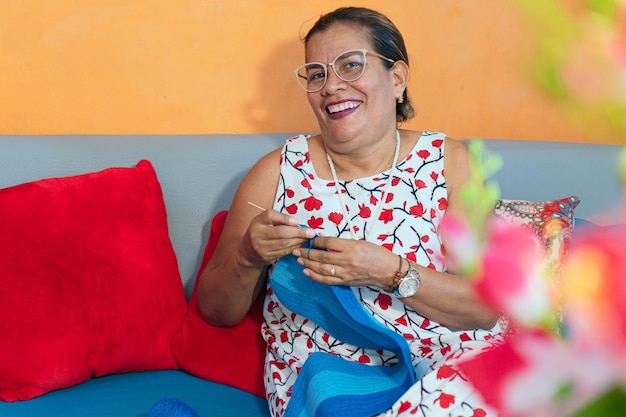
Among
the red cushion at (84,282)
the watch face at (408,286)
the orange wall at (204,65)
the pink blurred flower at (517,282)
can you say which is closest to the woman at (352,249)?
the watch face at (408,286)

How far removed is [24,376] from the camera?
1.48 meters

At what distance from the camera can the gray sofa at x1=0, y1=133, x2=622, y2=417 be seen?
1530mm

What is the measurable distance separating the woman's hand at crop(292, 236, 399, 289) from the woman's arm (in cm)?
7

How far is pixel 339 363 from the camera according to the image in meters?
1.38

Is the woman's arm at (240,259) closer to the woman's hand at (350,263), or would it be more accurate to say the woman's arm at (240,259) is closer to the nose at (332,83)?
the woman's hand at (350,263)

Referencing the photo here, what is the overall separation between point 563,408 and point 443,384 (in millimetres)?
1023

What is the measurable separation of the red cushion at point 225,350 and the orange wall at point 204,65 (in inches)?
25.0

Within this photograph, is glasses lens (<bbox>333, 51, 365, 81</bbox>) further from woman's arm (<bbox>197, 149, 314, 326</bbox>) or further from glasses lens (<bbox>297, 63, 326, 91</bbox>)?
woman's arm (<bbox>197, 149, 314, 326</bbox>)

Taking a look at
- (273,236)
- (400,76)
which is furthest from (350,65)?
(273,236)

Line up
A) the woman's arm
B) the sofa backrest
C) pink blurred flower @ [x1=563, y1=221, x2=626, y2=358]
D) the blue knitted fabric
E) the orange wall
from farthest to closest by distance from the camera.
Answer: the orange wall → the sofa backrest → the woman's arm → the blue knitted fabric → pink blurred flower @ [x1=563, y1=221, x2=626, y2=358]

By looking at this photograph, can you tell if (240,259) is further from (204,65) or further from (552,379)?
(552,379)

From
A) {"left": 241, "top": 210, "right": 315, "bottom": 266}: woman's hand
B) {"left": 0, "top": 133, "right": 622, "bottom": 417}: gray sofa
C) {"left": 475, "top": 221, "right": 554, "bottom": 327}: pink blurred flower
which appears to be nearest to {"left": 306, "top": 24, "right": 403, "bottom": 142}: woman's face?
{"left": 241, "top": 210, "right": 315, "bottom": 266}: woman's hand

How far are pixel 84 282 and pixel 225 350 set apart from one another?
340 millimetres

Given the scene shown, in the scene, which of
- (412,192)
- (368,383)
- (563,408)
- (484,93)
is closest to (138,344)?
(368,383)
